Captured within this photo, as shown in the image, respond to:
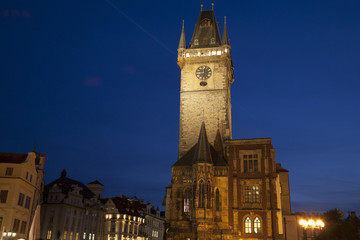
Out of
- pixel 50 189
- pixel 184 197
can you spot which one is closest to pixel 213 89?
pixel 184 197

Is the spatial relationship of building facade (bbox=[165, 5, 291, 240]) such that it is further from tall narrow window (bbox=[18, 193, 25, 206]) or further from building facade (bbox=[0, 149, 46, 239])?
tall narrow window (bbox=[18, 193, 25, 206])

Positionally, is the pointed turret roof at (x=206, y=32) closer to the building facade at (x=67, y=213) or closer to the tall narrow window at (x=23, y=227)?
the building facade at (x=67, y=213)

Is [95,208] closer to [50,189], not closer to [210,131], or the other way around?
[50,189]

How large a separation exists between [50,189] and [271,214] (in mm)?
42151

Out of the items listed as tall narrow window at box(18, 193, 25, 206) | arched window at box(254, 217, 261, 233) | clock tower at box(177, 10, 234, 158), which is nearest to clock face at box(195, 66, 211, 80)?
clock tower at box(177, 10, 234, 158)

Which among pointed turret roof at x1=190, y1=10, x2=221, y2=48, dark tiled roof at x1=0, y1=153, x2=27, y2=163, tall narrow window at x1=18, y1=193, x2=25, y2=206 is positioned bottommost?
tall narrow window at x1=18, y1=193, x2=25, y2=206

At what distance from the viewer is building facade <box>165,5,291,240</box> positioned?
4766 centimetres

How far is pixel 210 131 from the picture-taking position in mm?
59406

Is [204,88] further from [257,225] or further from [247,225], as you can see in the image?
[257,225]

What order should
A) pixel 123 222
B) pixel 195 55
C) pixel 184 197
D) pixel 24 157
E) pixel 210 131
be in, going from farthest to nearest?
pixel 123 222 → pixel 195 55 → pixel 210 131 → pixel 184 197 → pixel 24 157

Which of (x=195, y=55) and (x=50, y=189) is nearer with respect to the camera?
(x=195, y=55)

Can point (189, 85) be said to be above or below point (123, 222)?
above

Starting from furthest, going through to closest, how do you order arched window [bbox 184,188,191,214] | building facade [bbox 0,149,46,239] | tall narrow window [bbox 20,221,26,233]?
arched window [bbox 184,188,191,214]
tall narrow window [bbox 20,221,26,233]
building facade [bbox 0,149,46,239]

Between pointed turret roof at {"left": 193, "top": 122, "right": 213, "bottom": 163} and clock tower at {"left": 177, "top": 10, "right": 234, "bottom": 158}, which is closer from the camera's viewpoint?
pointed turret roof at {"left": 193, "top": 122, "right": 213, "bottom": 163}
